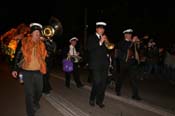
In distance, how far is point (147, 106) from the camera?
9.95 m

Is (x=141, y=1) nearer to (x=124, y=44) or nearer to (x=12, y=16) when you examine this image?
(x=124, y=44)

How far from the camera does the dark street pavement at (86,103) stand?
30.3ft

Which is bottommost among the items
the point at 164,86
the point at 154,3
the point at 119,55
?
the point at 164,86

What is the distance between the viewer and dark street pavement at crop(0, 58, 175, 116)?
30.3ft

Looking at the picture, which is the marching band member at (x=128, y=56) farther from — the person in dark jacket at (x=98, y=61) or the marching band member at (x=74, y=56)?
the marching band member at (x=74, y=56)

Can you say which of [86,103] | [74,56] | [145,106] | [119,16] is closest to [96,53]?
[86,103]

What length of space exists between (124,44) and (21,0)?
158 feet

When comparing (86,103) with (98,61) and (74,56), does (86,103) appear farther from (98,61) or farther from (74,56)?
(74,56)

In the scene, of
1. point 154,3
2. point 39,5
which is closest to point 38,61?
point 154,3

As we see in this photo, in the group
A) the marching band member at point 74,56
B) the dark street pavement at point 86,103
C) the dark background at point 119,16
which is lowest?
the dark street pavement at point 86,103

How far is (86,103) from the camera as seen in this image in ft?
34.9

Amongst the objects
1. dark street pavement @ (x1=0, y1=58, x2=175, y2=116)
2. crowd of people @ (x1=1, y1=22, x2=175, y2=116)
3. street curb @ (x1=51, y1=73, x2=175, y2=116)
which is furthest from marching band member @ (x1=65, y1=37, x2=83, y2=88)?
street curb @ (x1=51, y1=73, x2=175, y2=116)

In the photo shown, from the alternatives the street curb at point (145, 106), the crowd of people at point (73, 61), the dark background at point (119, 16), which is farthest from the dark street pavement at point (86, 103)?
the dark background at point (119, 16)

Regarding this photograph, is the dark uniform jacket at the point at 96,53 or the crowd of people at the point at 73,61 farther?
the dark uniform jacket at the point at 96,53
